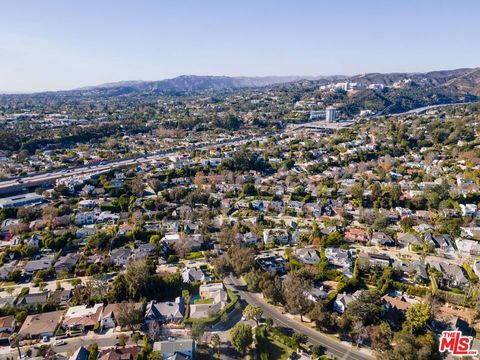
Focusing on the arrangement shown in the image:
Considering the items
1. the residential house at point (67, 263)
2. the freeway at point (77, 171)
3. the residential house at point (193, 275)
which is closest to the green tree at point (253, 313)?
the residential house at point (193, 275)

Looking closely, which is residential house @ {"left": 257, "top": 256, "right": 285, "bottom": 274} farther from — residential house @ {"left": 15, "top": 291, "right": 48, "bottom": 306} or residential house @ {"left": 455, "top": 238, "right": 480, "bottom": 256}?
residential house @ {"left": 455, "top": 238, "right": 480, "bottom": 256}

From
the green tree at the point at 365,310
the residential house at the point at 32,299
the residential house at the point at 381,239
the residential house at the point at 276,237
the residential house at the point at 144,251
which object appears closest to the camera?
the green tree at the point at 365,310

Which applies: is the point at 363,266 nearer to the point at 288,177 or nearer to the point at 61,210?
the point at 288,177

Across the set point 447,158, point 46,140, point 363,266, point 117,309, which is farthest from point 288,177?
point 46,140

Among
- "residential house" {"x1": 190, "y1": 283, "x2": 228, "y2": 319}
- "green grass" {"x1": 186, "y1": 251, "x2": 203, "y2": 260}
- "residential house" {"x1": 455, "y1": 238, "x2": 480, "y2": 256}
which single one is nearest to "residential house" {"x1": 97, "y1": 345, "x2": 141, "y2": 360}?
"residential house" {"x1": 190, "y1": 283, "x2": 228, "y2": 319}

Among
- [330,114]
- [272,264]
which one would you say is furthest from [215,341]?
[330,114]

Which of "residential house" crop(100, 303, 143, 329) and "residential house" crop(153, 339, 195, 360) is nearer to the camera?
"residential house" crop(153, 339, 195, 360)

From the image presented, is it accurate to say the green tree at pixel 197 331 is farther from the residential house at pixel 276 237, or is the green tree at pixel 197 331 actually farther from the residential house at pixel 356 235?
the residential house at pixel 356 235

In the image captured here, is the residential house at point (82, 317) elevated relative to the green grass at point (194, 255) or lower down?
elevated

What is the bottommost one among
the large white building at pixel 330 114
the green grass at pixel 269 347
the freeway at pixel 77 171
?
the green grass at pixel 269 347
